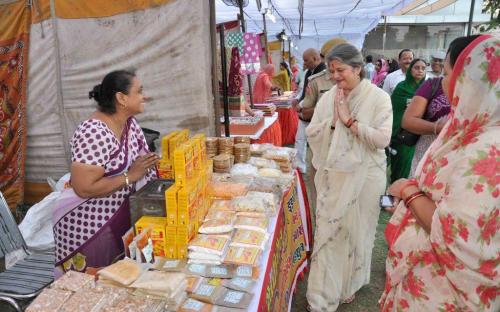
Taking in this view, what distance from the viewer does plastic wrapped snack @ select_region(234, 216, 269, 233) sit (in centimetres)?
182

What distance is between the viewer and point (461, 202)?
1.15 m

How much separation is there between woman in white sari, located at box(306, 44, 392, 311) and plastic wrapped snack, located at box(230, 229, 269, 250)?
88cm

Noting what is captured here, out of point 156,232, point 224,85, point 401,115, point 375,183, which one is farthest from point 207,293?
point 401,115

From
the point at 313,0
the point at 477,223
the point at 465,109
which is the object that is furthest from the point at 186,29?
the point at 313,0

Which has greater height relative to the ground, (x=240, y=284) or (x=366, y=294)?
(x=240, y=284)

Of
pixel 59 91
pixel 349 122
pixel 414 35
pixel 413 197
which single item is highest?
pixel 414 35

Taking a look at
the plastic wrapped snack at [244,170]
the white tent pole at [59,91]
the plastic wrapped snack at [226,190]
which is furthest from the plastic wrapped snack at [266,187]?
the white tent pole at [59,91]

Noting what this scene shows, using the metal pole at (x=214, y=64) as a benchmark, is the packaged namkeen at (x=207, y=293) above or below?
below

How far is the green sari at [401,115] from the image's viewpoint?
4359mm

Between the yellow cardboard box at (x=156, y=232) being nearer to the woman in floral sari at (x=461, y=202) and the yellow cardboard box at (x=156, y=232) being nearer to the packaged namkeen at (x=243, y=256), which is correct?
the packaged namkeen at (x=243, y=256)

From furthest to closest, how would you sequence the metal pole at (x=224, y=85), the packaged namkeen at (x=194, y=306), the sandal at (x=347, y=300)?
1. the metal pole at (x=224, y=85)
2. the sandal at (x=347, y=300)
3. the packaged namkeen at (x=194, y=306)

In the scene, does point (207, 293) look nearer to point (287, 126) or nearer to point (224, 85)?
point (224, 85)

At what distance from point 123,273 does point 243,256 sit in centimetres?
49

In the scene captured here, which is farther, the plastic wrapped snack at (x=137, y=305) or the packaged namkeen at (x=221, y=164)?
the packaged namkeen at (x=221, y=164)
